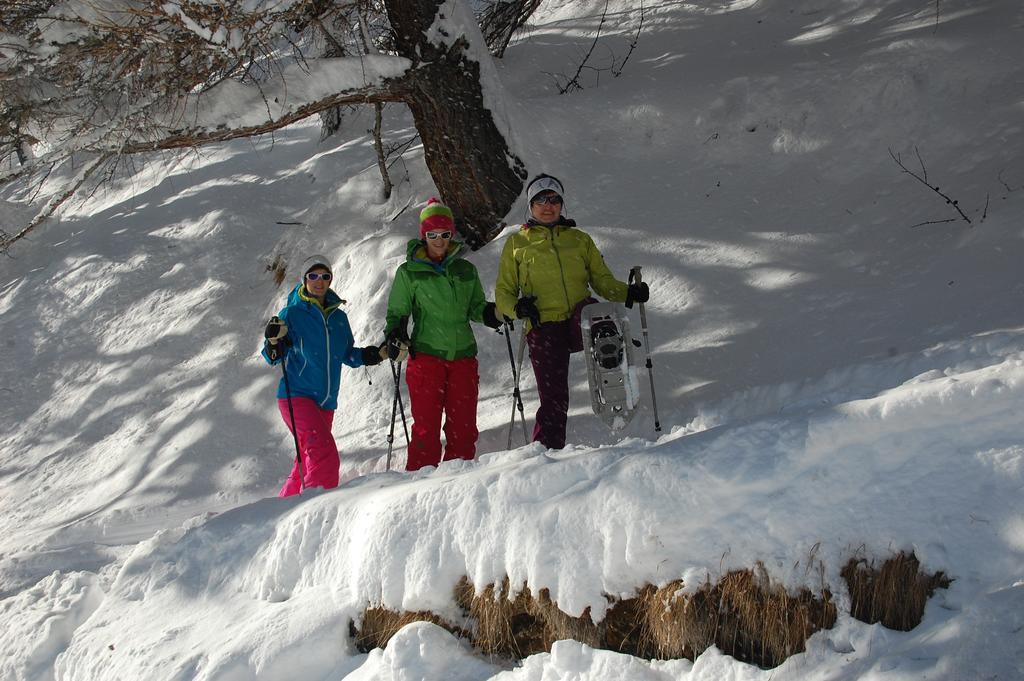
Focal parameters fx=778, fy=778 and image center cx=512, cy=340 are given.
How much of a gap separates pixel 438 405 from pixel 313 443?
90 cm

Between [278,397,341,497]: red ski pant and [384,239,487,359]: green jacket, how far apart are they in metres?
0.77

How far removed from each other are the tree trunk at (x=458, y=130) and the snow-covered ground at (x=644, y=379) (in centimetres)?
45

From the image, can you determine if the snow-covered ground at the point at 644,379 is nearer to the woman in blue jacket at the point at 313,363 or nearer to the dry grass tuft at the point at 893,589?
the dry grass tuft at the point at 893,589

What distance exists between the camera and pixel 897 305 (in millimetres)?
5844

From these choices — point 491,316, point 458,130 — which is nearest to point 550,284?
point 491,316

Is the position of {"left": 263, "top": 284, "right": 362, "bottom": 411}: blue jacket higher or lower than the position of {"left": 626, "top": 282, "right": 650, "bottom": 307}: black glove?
higher

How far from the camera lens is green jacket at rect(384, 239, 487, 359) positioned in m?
5.49

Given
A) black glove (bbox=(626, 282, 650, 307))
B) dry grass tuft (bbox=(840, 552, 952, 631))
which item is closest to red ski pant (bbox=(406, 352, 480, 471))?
black glove (bbox=(626, 282, 650, 307))

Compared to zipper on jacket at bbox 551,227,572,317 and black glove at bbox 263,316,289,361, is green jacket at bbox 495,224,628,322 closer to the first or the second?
zipper on jacket at bbox 551,227,572,317

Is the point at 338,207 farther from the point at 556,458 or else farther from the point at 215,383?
the point at 556,458

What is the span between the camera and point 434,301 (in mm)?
5496

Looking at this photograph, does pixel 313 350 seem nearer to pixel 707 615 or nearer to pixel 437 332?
pixel 437 332

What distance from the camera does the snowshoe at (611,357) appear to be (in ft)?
17.3

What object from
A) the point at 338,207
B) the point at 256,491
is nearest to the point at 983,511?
the point at 256,491
